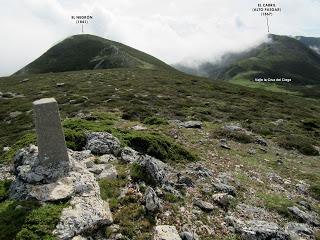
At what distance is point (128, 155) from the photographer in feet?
68.1

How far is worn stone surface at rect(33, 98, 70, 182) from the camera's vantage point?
15.9 meters

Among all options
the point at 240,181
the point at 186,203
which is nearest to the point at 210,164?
the point at 240,181

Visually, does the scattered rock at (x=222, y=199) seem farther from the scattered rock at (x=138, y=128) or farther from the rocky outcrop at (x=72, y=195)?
the scattered rock at (x=138, y=128)

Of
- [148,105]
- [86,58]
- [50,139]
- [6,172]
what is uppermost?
[86,58]

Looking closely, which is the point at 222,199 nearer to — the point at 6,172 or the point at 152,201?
the point at 152,201

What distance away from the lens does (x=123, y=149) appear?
2125 cm

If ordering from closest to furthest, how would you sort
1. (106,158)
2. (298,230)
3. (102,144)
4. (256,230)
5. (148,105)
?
(256,230)
(298,230)
(106,158)
(102,144)
(148,105)

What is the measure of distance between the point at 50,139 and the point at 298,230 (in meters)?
11.0

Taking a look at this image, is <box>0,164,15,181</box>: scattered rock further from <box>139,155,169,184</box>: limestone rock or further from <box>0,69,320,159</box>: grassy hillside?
<box>0,69,320,159</box>: grassy hillside

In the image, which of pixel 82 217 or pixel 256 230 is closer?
pixel 82 217

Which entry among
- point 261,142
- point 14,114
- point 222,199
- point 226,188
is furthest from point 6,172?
point 14,114

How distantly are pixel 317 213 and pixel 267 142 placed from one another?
13.9m

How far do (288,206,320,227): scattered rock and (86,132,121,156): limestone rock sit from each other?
29.0ft

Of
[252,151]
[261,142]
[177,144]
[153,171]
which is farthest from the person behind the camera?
[261,142]
